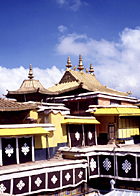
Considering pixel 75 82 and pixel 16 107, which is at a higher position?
pixel 75 82

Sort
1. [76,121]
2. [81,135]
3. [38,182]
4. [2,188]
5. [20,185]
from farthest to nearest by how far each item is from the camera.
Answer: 1. [81,135]
2. [76,121]
3. [38,182]
4. [20,185]
5. [2,188]

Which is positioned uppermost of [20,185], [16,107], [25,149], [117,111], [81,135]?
[16,107]

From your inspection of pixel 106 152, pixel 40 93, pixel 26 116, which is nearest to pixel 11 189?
pixel 26 116

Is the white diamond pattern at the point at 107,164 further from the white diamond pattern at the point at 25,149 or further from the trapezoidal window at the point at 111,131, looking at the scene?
→ the white diamond pattern at the point at 25,149

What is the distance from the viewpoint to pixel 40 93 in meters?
25.2

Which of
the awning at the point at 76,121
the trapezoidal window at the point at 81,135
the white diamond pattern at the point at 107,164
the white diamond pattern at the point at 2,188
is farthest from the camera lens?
the trapezoidal window at the point at 81,135

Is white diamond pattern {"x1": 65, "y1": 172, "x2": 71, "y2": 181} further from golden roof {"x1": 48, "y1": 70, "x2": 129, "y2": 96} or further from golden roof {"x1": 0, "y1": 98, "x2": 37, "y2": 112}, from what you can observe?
golden roof {"x1": 48, "y1": 70, "x2": 129, "y2": 96}

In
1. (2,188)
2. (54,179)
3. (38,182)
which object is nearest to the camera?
(2,188)

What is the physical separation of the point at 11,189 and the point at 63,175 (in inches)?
157

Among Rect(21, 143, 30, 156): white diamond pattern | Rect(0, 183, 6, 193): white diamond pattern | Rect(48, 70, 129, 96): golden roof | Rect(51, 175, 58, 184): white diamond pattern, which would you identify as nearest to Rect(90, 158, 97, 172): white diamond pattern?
Rect(51, 175, 58, 184): white diamond pattern

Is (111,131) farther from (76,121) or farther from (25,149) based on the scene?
(25,149)

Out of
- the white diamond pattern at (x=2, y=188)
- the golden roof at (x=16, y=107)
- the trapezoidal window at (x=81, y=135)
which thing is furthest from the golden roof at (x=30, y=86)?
the white diamond pattern at (x=2, y=188)

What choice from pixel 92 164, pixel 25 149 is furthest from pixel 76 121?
pixel 25 149

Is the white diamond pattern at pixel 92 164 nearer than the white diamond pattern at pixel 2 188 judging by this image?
No
